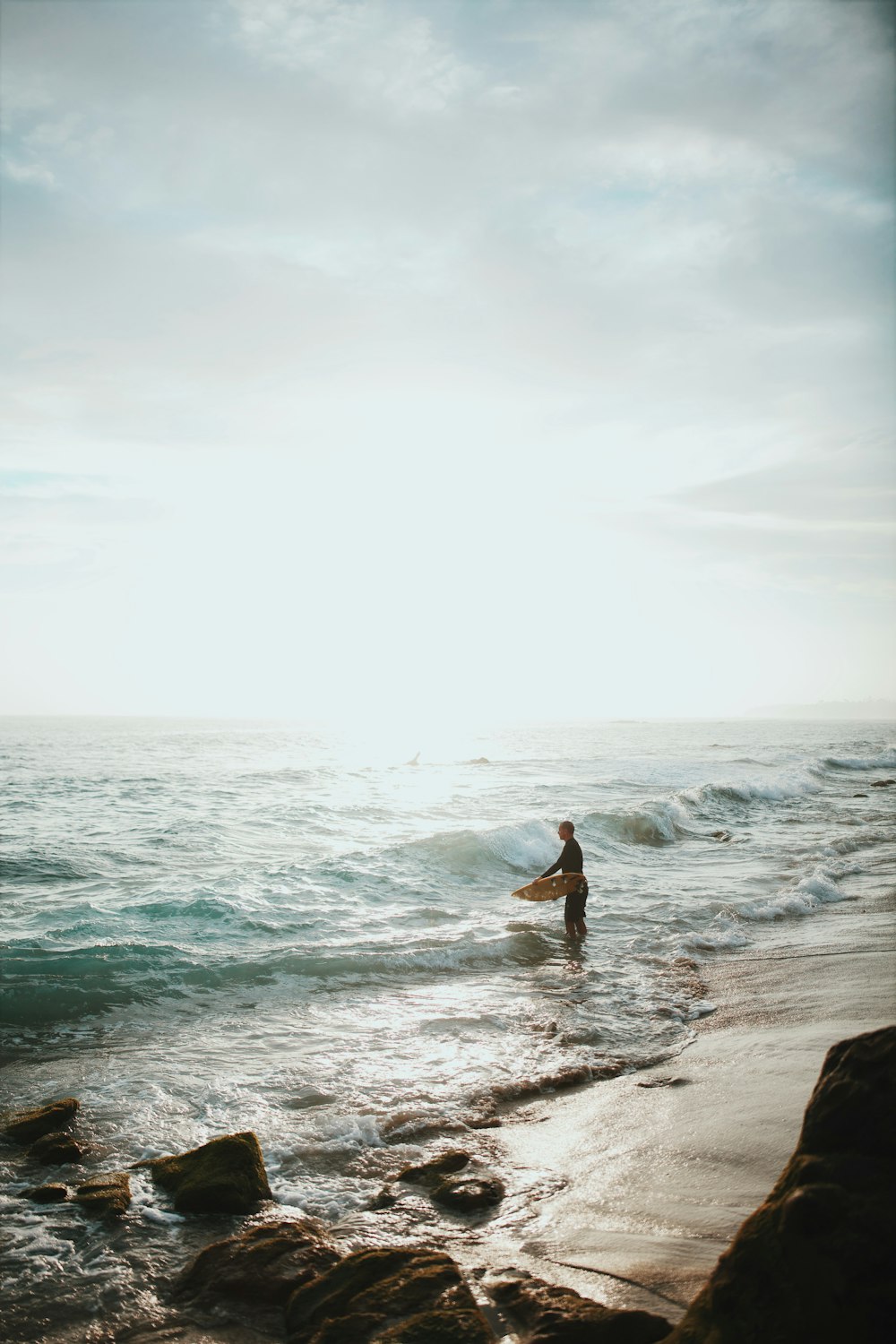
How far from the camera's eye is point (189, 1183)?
197 inches

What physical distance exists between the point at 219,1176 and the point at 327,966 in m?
5.99

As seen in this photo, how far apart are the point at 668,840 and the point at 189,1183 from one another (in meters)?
19.6

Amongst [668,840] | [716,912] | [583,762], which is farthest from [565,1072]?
[583,762]

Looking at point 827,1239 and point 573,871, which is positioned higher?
point 827,1239

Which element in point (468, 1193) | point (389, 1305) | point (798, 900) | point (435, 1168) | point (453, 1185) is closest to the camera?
point (389, 1305)

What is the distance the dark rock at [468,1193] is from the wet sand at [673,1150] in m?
0.16

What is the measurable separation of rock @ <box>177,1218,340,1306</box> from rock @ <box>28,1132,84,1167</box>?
1.87 m

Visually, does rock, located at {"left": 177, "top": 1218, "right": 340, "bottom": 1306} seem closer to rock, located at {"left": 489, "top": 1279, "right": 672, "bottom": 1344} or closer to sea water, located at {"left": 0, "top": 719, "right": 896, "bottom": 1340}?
sea water, located at {"left": 0, "top": 719, "right": 896, "bottom": 1340}

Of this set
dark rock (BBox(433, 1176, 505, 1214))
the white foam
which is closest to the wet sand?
dark rock (BBox(433, 1176, 505, 1214))

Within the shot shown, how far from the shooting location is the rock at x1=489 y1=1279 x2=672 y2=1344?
3.16 metres

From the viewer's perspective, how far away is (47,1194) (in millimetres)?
5133

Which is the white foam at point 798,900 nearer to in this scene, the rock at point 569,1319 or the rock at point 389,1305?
the rock at point 569,1319

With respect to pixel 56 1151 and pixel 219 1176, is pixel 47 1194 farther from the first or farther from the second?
pixel 219 1176

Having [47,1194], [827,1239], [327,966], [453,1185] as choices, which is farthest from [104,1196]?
[327,966]
